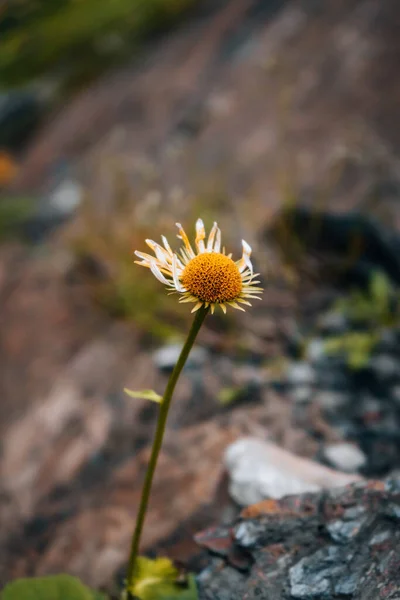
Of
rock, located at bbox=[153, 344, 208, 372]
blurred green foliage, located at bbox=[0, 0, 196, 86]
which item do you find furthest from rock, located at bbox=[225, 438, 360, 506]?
blurred green foliage, located at bbox=[0, 0, 196, 86]

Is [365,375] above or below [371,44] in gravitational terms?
below

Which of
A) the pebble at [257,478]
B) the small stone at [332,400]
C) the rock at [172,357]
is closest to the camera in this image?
the pebble at [257,478]

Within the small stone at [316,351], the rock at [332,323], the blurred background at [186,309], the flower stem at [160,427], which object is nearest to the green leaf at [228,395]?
the blurred background at [186,309]

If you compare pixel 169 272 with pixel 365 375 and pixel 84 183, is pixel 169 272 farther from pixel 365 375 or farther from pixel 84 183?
pixel 84 183

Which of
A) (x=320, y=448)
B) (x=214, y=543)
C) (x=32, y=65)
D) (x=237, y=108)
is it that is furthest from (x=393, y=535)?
(x=32, y=65)

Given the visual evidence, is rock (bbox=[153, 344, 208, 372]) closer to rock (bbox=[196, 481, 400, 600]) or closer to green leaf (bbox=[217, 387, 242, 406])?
green leaf (bbox=[217, 387, 242, 406])

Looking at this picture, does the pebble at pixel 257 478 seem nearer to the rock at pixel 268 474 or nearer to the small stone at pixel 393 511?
the rock at pixel 268 474

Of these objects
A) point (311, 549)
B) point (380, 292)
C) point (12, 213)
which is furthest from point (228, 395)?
point (12, 213)

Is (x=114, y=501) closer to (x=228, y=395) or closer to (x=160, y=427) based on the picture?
(x=228, y=395)

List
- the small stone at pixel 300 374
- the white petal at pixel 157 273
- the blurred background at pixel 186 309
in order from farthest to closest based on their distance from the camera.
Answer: the small stone at pixel 300 374
the blurred background at pixel 186 309
the white petal at pixel 157 273
